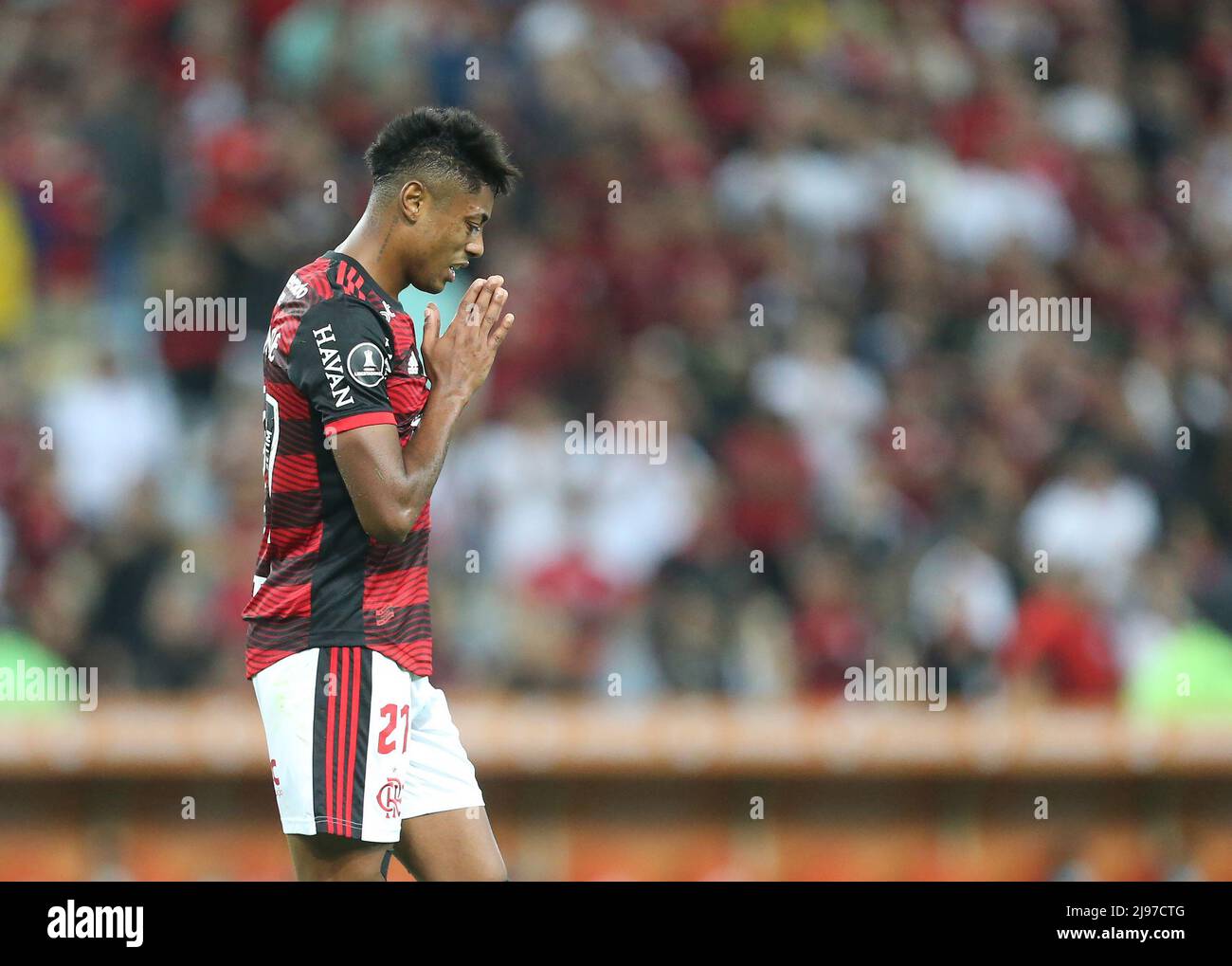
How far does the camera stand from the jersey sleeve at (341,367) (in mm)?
4008

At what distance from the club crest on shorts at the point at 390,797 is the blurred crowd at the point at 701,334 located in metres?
4.02

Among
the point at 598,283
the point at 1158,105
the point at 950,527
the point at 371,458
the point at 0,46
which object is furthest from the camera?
the point at 1158,105

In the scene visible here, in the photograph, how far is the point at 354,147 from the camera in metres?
10.1

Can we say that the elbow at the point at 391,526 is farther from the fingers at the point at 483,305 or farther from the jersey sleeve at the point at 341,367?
the fingers at the point at 483,305

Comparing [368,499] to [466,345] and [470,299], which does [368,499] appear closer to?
[466,345]

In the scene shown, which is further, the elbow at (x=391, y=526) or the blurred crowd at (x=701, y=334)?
the blurred crowd at (x=701, y=334)

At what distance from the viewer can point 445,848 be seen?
4.39 m

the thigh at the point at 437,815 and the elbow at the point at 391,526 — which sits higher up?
the elbow at the point at 391,526

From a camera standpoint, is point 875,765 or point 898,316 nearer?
point 875,765

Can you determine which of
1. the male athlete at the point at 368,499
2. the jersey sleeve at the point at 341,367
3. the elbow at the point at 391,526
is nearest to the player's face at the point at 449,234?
the male athlete at the point at 368,499

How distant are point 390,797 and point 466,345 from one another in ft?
3.36
